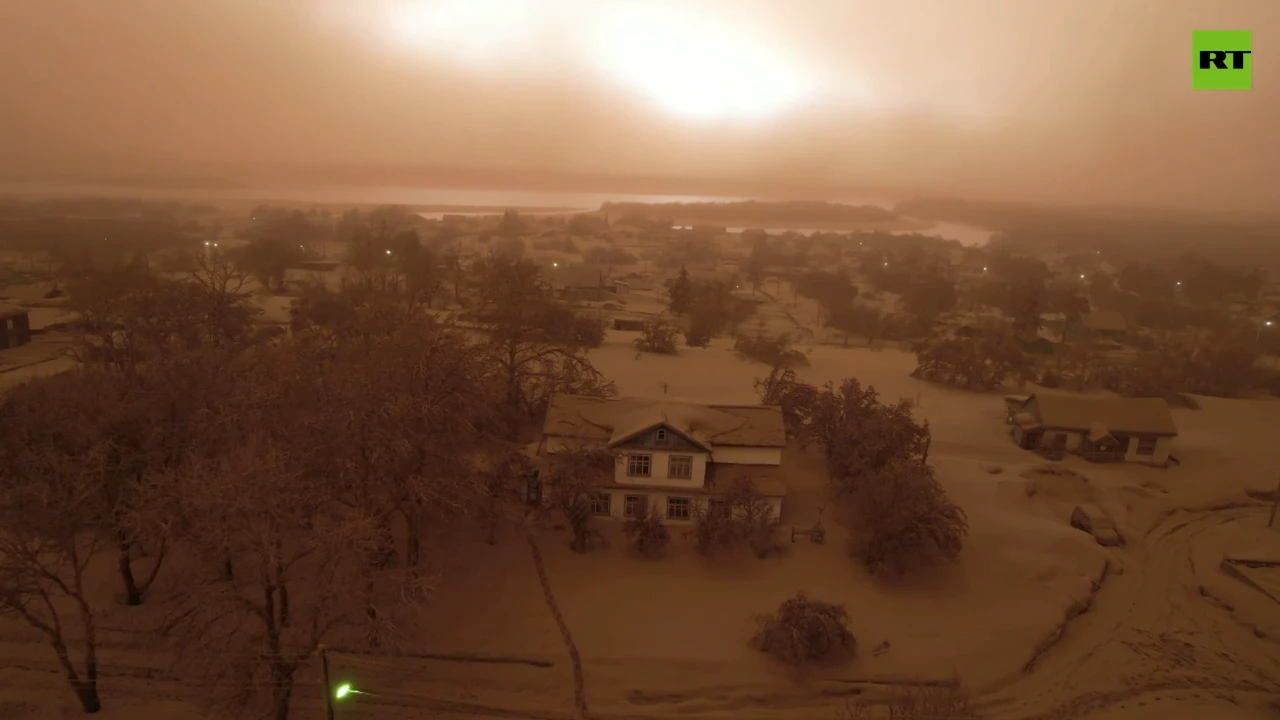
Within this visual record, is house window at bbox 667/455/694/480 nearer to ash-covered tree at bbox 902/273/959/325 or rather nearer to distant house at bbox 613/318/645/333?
distant house at bbox 613/318/645/333

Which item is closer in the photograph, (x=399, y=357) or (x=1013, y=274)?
(x=399, y=357)

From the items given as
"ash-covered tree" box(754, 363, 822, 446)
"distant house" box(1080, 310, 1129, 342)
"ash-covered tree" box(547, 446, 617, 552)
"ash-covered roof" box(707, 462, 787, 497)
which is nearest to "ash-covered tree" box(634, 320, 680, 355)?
"ash-covered tree" box(754, 363, 822, 446)

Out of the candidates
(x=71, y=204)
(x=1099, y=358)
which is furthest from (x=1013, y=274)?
(x=71, y=204)

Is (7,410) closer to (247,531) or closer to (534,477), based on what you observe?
(247,531)

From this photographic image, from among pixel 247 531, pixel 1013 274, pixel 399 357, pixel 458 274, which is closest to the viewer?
pixel 247 531

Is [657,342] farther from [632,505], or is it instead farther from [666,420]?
[666,420]

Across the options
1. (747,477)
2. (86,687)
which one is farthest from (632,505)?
(86,687)
